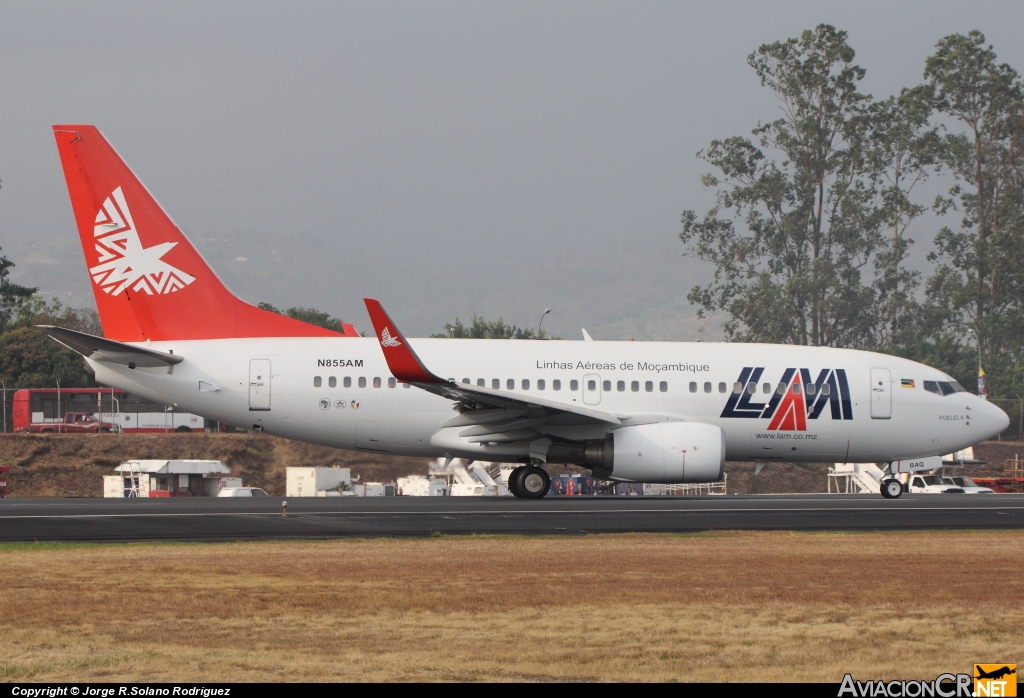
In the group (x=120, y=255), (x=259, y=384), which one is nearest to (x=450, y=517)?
(x=259, y=384)

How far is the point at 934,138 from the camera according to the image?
268 ft

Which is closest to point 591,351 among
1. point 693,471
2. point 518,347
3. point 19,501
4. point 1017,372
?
point 518,347

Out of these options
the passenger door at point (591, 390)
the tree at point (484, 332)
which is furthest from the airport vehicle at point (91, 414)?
the passenger door at point (591, 390)

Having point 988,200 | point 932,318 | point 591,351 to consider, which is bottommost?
point 591,351

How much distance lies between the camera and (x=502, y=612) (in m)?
9.45

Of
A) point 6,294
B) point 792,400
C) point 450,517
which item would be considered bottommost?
point 450,517

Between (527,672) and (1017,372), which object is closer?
(527,672)

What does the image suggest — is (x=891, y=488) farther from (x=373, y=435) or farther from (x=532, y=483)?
(x=373, y=435)

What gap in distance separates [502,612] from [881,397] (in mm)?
18198

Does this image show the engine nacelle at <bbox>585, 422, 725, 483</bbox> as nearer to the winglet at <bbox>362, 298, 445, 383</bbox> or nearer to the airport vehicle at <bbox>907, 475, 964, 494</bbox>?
the winglet at <bbox>362, 298, 445, 383</bbox>

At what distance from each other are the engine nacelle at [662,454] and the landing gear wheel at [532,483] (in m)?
1.56

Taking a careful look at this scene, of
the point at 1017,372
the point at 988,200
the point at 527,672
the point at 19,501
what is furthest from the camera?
the point at 988,200

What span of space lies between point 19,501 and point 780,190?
66546 mm

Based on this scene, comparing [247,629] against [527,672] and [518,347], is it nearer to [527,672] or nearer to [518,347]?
[527,672]
